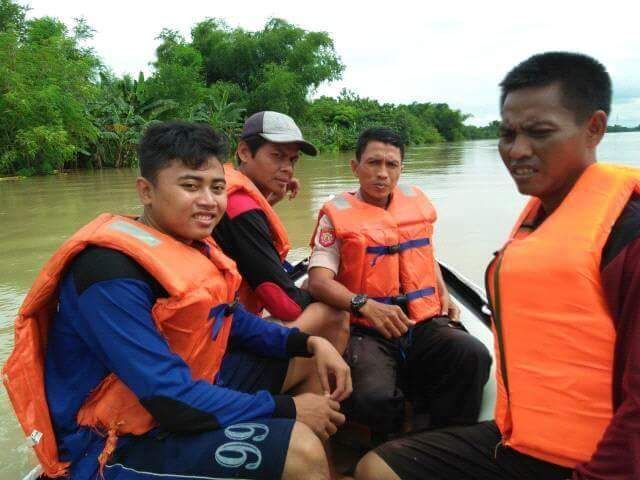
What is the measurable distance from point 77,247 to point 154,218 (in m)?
0.30

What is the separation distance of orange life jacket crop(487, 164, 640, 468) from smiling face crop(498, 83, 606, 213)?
0.06m

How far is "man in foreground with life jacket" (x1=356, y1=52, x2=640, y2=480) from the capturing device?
3.59 ft

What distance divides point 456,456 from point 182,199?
1.03 m

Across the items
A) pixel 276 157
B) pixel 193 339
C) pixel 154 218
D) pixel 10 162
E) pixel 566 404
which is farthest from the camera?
pixel 10 162

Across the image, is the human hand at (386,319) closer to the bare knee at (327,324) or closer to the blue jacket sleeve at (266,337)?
the bare knee at (327,324)

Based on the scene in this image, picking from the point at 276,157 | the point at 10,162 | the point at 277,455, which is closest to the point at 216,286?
the point at 277,455

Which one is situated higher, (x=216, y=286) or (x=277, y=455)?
(x=216, y=286)

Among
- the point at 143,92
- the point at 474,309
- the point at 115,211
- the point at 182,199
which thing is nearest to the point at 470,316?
the point at 474,309

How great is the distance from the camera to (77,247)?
1402 mm

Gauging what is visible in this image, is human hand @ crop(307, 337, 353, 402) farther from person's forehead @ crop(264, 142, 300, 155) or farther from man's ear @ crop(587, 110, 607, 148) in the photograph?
person's forehead @ crop(264, 142, 300, 155)

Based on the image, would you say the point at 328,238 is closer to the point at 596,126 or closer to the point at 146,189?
the point at 146,189

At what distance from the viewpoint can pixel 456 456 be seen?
1439 millimetres

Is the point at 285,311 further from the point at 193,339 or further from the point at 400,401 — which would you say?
the point at 193,339

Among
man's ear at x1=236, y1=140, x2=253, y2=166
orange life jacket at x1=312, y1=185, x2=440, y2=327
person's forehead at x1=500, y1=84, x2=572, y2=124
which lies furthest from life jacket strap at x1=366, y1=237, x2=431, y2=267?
person's forehead at x1=500, y1=84, x2=572, y2=124
